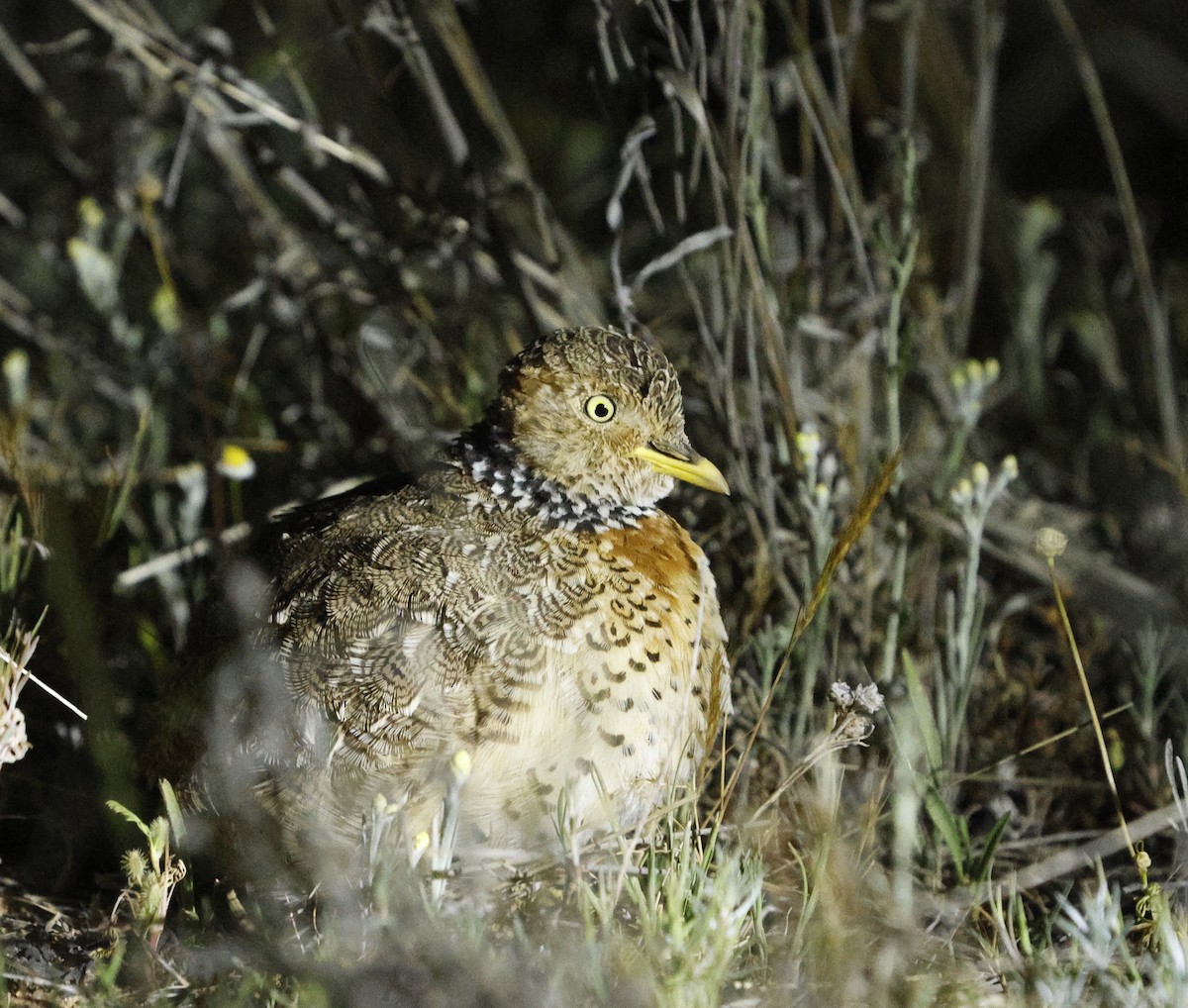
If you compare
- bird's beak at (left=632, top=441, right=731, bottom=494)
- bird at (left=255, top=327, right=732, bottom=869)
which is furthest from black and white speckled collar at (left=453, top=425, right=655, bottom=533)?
bird's beak at (left=632, top=441, right=731, bottom=494)

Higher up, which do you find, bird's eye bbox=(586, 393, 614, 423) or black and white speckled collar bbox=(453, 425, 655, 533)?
bird's eye bbox=(586, 393, 614, 423)

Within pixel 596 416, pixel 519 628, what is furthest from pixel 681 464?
pixel 519 628

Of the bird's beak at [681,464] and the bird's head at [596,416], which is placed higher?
the bird's head at [596,416]

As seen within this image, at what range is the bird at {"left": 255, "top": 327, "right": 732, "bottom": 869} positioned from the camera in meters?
2.47

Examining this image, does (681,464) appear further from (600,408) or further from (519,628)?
(519,628)

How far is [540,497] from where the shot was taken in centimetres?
280

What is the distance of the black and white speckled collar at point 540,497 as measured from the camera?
9.14 ft

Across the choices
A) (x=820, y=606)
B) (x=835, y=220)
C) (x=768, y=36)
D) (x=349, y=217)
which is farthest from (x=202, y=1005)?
(x=768, y=36)

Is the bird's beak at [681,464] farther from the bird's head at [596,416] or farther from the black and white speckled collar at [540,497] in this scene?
the black and white speckled collar at [540,497]

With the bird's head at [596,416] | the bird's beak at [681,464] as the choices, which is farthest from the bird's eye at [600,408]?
the bird's beak at [681,464]

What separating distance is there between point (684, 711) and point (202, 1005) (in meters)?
1.03

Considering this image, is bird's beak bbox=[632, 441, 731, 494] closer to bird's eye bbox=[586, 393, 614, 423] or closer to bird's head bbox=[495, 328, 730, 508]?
bird's head bbox=[495, 328, 730, 508]

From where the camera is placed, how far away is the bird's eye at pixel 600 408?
276 cm

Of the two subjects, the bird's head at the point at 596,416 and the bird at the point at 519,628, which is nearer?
the bird at the point at 519,628
